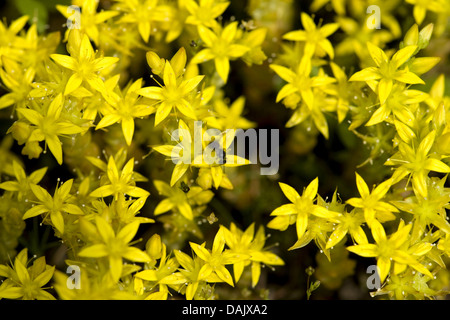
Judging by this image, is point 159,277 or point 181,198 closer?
point 159,277

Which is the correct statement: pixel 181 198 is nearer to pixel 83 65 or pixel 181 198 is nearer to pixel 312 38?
pixel 83 65

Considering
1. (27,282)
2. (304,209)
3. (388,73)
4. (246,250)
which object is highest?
(388,73)

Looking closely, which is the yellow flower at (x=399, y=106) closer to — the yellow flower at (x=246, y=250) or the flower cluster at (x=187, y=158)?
the flower cluster at (x=187, y=158)

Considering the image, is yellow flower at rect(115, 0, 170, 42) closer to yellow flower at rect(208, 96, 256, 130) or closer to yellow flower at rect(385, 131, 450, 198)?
yellow flower at rect(208, 96, 256, 130)

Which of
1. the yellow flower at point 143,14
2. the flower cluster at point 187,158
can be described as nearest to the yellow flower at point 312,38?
the flower cluster at point 187,158

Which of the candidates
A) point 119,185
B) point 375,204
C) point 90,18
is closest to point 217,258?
point 119,185
